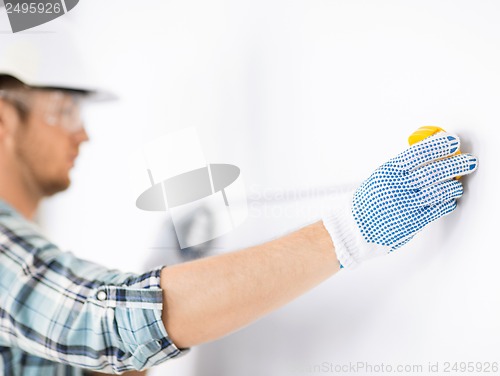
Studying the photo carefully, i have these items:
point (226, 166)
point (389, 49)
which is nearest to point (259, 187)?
point (226, 166)

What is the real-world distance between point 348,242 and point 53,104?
83 cm

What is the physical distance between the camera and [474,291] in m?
0.77

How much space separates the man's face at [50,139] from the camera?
1.21 m

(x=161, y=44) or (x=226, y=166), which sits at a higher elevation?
(x=161, y=44)

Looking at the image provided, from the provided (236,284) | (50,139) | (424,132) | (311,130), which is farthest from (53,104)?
(424,132)

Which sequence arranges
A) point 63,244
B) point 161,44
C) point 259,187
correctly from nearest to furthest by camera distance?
point 259,187
point 161,44
point 63,244

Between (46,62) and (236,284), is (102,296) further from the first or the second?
(46,62)

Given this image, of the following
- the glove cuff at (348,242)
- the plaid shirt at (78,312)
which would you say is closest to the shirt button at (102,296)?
the plaid shirt at (78,312)

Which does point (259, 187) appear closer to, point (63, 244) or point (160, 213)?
point (160, 213)

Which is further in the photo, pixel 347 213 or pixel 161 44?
pixel 161 44

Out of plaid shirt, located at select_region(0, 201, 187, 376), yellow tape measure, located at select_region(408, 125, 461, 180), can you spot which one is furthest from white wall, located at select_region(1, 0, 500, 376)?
plaid shirt, located at select_region(0, 201, 187, 376)

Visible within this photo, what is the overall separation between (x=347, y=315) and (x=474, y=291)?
0.77 ft

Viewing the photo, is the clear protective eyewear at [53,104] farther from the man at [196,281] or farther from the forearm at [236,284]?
the forearm at [236,284]

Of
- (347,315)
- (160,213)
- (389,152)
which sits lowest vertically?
(347,315)
